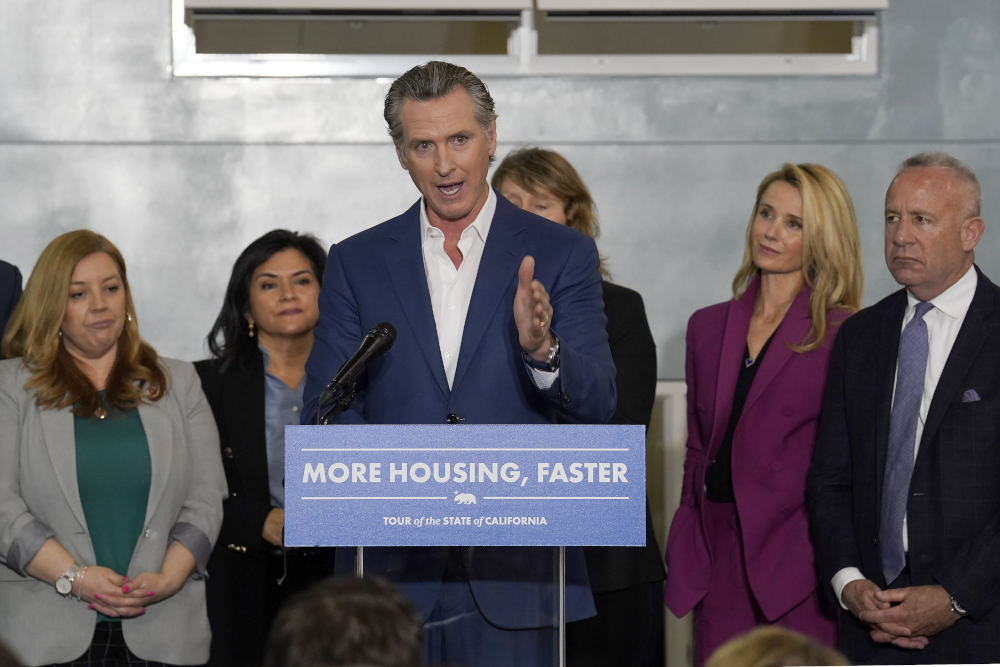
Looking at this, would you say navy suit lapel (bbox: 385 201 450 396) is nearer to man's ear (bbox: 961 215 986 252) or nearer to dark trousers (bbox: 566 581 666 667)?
dark trousers (bbox: 566 581 666 667)

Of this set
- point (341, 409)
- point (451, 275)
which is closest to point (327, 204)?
point (451, 275)

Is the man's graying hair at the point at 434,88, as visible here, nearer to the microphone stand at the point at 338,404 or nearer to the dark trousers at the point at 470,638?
the microphone stand at the point at 338,404

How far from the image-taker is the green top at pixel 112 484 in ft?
11.8

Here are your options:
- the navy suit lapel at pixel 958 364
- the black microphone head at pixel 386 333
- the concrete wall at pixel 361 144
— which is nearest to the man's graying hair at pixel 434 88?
the black microphone head at pixel 386 333

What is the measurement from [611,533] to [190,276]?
355 centimetres

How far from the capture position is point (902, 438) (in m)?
3.12

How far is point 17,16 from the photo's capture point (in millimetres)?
5113

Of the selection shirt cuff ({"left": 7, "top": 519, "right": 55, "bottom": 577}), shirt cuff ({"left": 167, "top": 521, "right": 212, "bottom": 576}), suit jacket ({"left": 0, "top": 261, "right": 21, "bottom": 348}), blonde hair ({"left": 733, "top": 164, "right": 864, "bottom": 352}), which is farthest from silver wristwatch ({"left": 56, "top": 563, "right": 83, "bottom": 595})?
blonde hair ({"left": 733, "top": 164, "right": 864, "bottom": 352})

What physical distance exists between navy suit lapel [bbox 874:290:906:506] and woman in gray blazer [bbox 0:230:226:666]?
2044 millimetres

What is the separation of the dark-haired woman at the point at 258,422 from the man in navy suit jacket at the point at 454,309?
1.42m

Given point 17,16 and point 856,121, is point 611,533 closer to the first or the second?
point 856,121

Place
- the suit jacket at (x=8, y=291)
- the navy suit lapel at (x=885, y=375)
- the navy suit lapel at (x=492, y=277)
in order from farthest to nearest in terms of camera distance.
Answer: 1. the suit jacket at (x=8, y=291)
2. the navy suit lapel at (x=885, y=375)
3. the navy suit lapel at (x=492, y=277)

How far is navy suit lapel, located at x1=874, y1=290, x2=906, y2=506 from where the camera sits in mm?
3154

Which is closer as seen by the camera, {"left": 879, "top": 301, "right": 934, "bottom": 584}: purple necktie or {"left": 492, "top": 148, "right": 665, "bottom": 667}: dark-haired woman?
{"left": 879, "top": 301, "right": 934, "bottom": 584}: purple necktie
